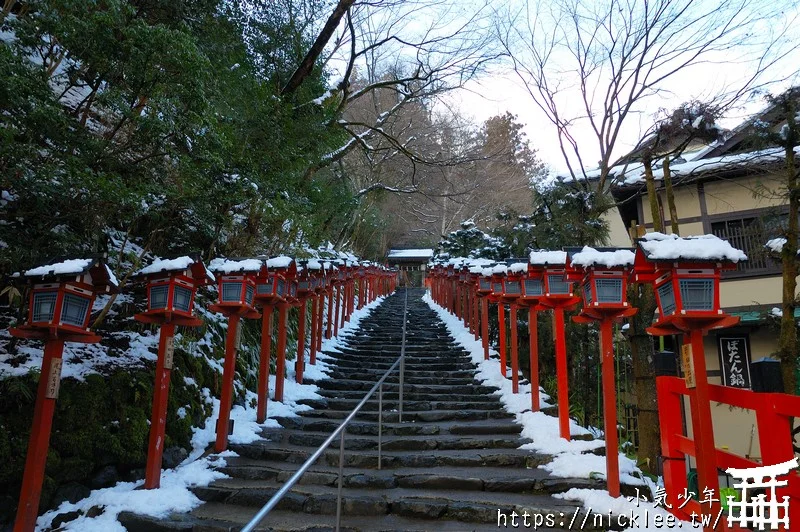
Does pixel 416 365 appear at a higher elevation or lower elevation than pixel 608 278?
lower

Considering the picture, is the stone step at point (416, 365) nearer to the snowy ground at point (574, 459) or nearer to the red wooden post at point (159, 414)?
the snowy ground at point (574, 459)

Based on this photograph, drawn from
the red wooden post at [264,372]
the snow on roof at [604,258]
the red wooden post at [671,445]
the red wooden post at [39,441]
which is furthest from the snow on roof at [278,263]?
the red wooden post at [671,445]

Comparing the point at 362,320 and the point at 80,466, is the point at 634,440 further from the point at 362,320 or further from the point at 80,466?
the point at 80,466

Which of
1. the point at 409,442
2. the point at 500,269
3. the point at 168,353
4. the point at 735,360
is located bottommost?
the point at 409,442

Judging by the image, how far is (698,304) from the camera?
4.35 m

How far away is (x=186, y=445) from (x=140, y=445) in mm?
863

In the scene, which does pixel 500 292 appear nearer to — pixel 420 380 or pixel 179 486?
pixel 420 380

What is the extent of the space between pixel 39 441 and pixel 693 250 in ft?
19.7

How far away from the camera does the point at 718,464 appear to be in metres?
4.48

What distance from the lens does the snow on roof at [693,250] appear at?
171 inches

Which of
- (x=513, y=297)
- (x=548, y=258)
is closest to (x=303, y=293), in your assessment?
(x=513, y=297)

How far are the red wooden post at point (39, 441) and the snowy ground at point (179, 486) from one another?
0.53 meters

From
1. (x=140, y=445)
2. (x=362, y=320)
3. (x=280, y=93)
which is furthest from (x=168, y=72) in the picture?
(x=362, y=320)

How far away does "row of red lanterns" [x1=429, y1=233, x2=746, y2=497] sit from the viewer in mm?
4336
